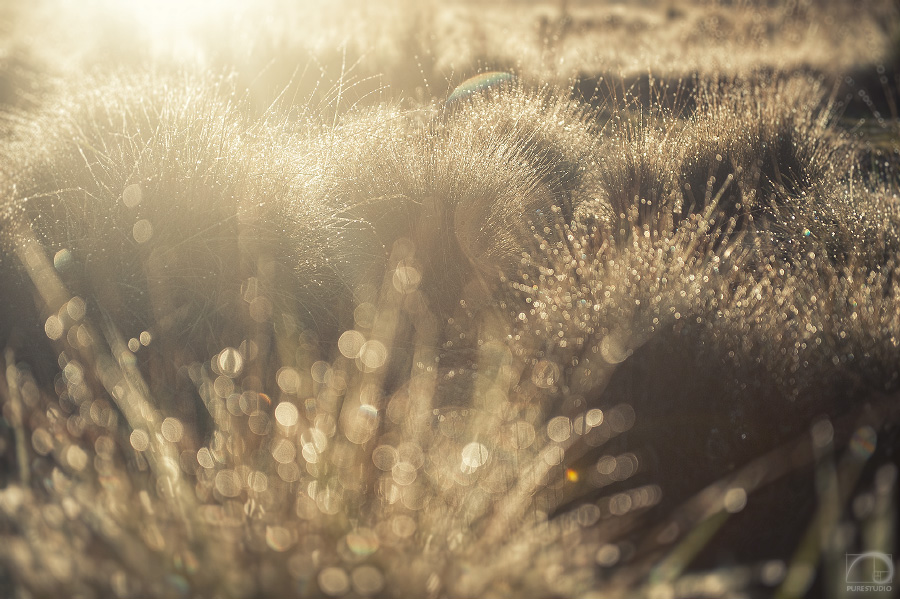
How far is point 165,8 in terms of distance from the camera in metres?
11.5

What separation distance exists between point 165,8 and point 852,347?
423 inches

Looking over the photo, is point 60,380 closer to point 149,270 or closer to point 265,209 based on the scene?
point 149,270

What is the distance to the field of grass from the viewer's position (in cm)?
244

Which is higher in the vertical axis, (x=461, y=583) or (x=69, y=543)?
(x=69, y=543)

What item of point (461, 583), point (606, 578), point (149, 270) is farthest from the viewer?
point (149, 270)

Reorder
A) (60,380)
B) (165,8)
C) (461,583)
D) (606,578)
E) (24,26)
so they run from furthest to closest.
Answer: (24,26) → (165,8) → (60,380) → (606,578) → (461,583)

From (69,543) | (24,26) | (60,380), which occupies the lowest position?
(24,26)

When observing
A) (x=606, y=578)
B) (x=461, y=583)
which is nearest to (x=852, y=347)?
(x=606, y=578)

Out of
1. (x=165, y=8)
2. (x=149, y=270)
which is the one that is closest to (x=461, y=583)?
(x=149, y=270)

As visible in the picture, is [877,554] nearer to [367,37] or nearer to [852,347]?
[852,347]

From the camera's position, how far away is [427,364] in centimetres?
400

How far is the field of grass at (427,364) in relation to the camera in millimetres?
2438

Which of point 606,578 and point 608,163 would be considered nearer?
point 606,578

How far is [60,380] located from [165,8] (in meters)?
9.31
